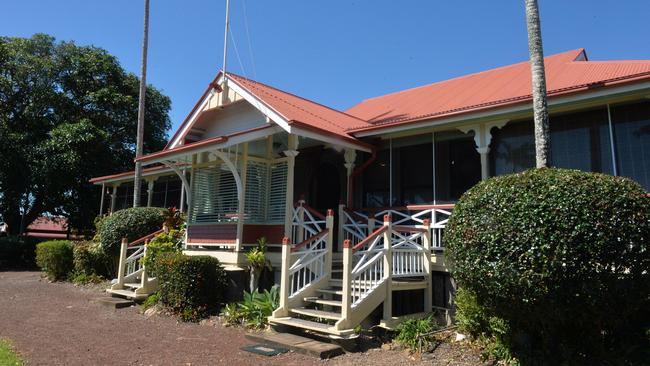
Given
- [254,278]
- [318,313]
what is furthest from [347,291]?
[254,278]

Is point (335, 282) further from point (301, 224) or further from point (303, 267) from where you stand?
point (301, 224)

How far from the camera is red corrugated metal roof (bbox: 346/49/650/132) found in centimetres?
938

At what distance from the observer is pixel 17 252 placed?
22547 mm

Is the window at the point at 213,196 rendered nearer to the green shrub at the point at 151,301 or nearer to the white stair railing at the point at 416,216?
the green shrub at the point at 151,301

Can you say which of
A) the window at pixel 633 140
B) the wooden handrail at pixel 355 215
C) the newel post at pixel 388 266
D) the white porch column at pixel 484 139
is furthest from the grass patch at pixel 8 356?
the window at pixel 633 140

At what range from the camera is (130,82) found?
2931 cm

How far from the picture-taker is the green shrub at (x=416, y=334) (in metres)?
7.36

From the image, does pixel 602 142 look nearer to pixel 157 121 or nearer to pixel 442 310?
pixel 442 310

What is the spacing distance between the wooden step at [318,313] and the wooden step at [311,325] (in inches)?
5.0

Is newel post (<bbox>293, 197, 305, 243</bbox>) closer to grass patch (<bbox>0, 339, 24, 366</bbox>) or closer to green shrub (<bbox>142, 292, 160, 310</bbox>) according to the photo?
green shrub (<bbox>142, 292, 160, 310</bbox>)

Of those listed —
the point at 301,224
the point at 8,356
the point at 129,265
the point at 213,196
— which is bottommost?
the point at 8,356

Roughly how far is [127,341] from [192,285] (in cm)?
206

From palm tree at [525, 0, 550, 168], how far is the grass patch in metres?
8.13

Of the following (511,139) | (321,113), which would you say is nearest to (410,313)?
(511,139)
